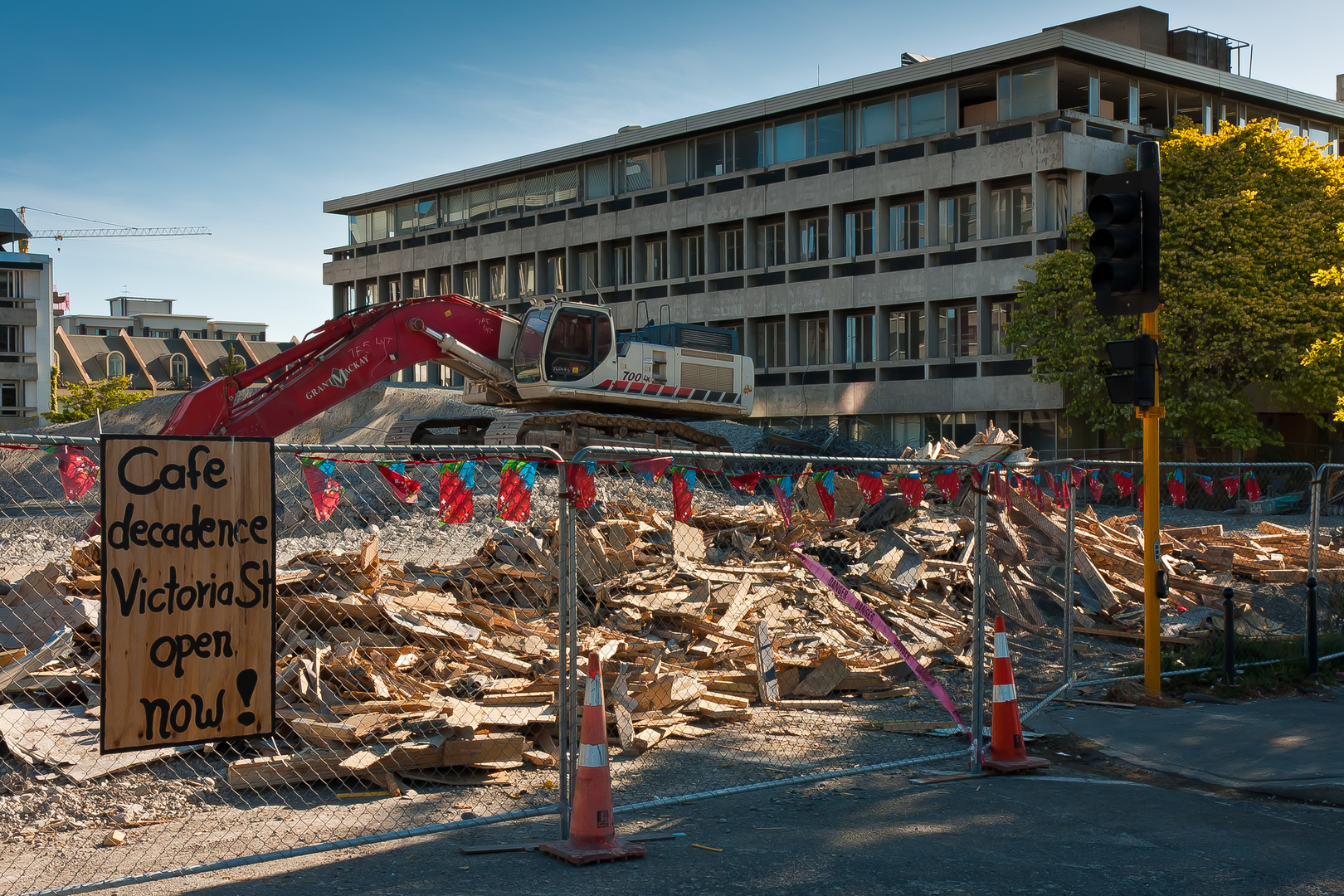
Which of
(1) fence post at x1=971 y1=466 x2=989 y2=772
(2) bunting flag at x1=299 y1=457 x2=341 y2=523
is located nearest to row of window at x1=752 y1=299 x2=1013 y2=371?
(1) fence post at x1=971 y1=466 x2=989 y2=772

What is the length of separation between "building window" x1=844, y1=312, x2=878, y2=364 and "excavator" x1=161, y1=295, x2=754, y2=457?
18209 mm

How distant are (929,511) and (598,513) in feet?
18.2

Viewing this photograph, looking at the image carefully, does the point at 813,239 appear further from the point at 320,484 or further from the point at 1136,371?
the point at 320,484

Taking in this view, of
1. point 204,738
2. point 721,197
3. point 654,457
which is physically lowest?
point 204,738

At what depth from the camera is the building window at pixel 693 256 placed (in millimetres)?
50469

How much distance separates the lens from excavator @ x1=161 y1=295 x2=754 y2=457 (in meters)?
18.2

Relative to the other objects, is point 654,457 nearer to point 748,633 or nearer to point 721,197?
point 748,633

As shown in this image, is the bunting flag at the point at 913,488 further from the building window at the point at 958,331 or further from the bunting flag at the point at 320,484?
the building window at the point at 958,331

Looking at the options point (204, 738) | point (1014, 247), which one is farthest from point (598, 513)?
point (1014, 247)

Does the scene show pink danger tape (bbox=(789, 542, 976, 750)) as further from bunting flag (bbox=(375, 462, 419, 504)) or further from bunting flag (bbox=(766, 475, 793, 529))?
bunting flag (bbox=(375, 462, 419, 504))

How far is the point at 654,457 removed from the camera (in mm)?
7953

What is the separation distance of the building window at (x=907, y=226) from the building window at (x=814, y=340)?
4.36 m

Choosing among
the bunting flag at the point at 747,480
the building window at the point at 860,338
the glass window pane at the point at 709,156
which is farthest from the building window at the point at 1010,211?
the bunting flag at the point at 747,480

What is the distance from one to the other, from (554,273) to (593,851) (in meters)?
50.9
